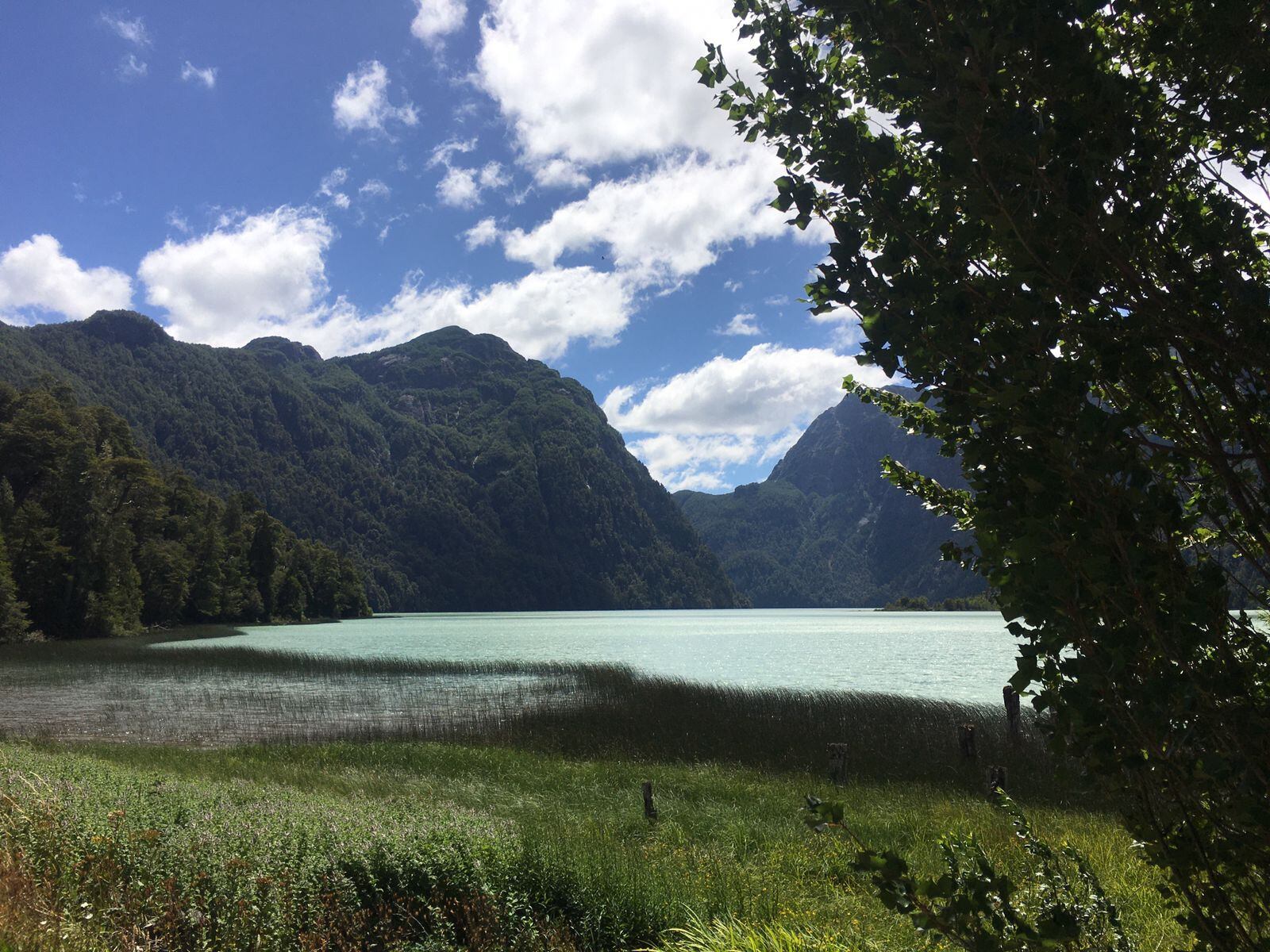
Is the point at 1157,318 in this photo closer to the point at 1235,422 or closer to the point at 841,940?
the point at 1235,422

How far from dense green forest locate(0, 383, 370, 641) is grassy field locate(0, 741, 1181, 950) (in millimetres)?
54170

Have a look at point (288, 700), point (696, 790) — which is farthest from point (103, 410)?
point (696, 790)

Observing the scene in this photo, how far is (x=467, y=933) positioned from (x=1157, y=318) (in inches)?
285

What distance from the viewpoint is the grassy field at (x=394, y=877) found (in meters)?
6.07

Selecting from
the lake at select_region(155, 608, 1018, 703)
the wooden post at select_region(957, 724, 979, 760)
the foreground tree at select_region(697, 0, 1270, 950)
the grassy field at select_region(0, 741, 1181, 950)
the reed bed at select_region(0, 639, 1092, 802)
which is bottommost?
the lake at select_region(155, 608, 1018, 703)

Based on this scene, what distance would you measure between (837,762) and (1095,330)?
15.1 meters

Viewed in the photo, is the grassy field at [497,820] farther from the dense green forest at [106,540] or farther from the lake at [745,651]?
the dense green forest at [106,540]

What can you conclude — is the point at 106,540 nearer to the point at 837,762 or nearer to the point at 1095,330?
the point at 837,762

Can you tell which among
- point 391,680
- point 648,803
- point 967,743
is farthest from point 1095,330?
point 391,680

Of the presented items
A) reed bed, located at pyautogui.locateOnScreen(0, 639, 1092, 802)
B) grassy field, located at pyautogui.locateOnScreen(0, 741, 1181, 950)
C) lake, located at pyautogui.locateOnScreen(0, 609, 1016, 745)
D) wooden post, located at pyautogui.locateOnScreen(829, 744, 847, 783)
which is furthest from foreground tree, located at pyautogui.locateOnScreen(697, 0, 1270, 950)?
lake, located at pyautogui.locateOnScreen(0, 609, 1016, 745)

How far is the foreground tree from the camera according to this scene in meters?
1.67

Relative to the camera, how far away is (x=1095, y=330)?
1859mm

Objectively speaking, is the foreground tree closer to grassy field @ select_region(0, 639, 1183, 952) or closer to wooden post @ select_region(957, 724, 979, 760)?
grassy field @ select_region(0, 639, 1183, 952)

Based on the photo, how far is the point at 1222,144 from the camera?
7.14 ft
